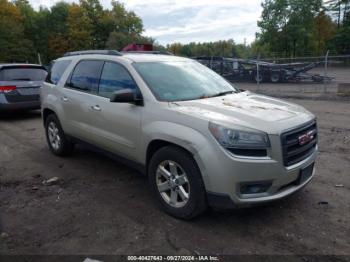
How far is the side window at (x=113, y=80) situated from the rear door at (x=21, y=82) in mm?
5938

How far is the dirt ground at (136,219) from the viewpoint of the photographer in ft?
10.8

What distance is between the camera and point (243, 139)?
329 cm

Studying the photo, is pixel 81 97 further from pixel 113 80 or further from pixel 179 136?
pixel 179 136

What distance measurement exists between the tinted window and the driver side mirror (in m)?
7.04

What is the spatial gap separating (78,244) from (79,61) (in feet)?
10.3

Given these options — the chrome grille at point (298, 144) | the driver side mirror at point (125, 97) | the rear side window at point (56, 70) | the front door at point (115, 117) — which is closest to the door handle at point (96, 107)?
the front door at point (115, 117)

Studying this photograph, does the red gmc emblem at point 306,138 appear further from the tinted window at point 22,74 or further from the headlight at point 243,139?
the tinted window at point 22,74

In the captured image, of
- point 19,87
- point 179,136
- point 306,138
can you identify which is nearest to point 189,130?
point 179,136

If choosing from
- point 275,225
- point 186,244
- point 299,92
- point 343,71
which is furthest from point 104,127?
point 343,71

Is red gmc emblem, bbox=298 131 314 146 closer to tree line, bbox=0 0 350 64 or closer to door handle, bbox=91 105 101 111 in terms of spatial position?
door handle, bbox=91 105 101 111

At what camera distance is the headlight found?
328 centimetres

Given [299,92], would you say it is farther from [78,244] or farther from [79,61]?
[78,244]

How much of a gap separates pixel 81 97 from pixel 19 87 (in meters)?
5.53

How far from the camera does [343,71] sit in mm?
15398
